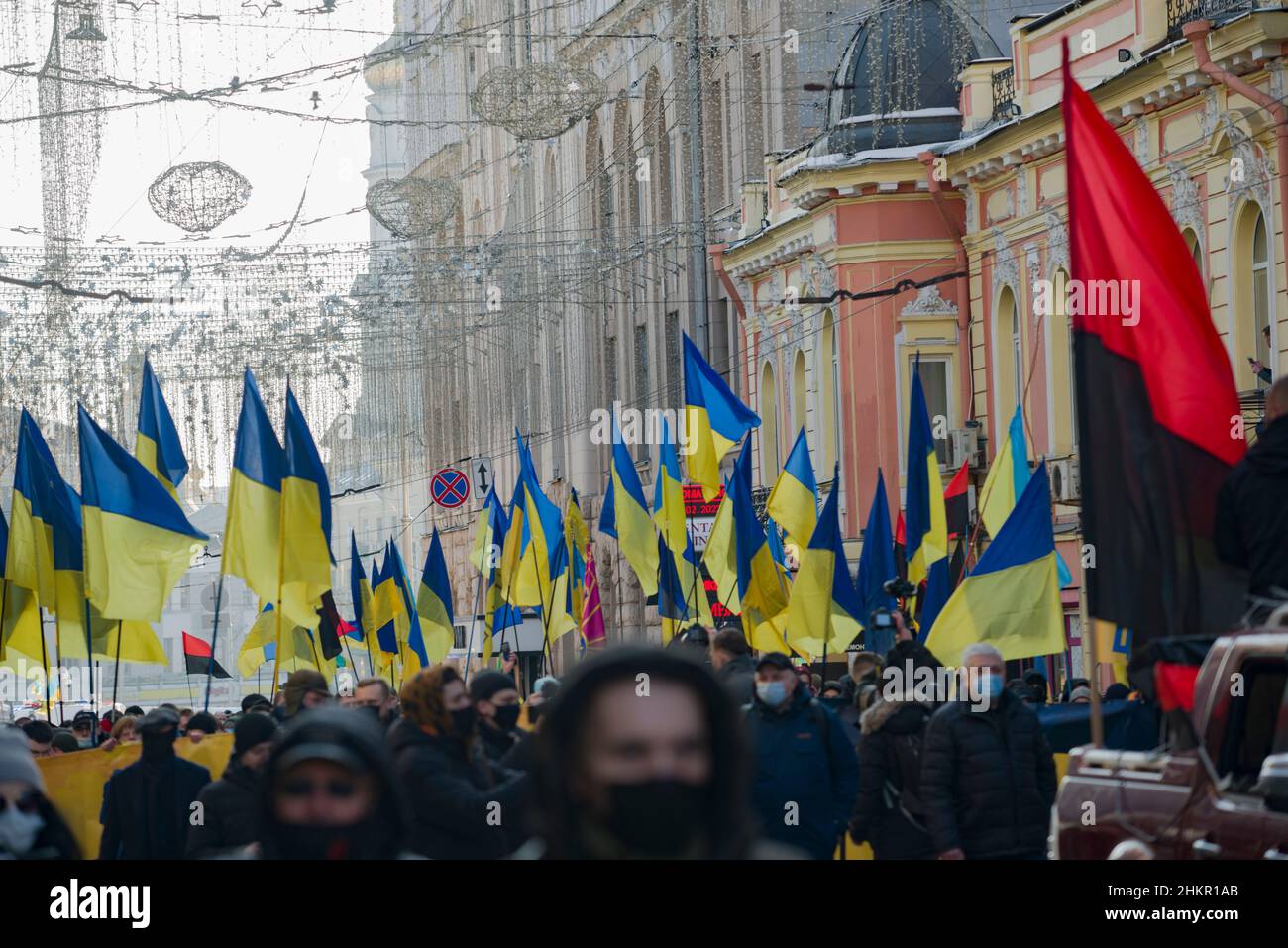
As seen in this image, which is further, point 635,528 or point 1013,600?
point 635,528

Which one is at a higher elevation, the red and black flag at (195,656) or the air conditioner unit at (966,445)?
the air conditioner unit at (966,445)

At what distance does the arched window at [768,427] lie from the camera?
40000 mm

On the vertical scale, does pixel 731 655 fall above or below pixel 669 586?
below

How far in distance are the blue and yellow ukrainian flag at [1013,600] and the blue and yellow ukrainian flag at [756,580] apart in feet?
21.7

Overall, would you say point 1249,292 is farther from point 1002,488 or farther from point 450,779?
point 450,779

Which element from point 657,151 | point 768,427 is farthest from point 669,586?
point 657,151

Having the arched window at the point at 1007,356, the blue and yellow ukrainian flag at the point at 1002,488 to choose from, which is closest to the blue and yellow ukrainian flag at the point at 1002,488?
the blue and yellow ukrainian flag at the point at 1002,488

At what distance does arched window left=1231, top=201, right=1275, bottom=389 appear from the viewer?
2409 centimetres

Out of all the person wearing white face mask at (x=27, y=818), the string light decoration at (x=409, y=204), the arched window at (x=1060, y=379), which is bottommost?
the person wearing white face mask at (x=27, y=818)

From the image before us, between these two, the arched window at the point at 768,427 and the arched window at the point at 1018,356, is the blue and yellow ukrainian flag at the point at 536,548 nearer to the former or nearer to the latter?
the arched window at the point at 1018,356

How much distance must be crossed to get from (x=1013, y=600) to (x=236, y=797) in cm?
532

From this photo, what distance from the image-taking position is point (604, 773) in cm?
343

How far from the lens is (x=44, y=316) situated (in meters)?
31.9

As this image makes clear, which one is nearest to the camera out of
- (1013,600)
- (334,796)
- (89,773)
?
(334,796)
